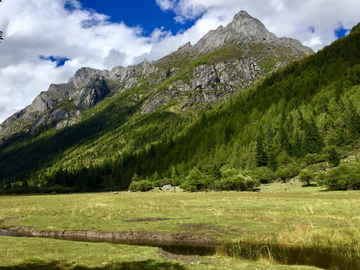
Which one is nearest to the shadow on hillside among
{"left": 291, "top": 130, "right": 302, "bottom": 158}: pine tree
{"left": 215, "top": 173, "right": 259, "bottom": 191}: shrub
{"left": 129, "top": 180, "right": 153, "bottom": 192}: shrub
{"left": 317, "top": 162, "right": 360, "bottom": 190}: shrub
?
{"left": 317, "top": 162, "right": 360, "bottom": 190}: shrub

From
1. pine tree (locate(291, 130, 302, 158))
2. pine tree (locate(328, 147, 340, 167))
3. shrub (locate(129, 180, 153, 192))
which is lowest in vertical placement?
shrub (locate(129, 180, 153, 192))

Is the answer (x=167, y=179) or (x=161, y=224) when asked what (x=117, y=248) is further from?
(x=167, y=179)

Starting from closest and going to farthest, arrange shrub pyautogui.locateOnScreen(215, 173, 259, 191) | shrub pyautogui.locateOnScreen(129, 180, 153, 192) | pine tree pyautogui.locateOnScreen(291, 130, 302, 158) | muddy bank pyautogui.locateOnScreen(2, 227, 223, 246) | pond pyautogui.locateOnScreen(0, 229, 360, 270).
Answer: pond pyautogui.locateOnScreen(0, 229, 360, 270) → muddy bank pyautogui.locateOnScreen(2, 227, 223, 246) → shrub pyautogui.locateOnScreen(215, 173, 259, 191) → pine tree pyautogui.locateOnScreen(291, 130, 302, 158) → shrub pyautogui.locateOnScreen(129, 180, 153, 192)

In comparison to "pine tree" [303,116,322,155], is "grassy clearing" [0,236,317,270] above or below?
below

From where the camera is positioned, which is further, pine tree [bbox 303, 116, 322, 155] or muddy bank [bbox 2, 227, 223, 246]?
pine tree [bbox 303, 116, 322, 155]

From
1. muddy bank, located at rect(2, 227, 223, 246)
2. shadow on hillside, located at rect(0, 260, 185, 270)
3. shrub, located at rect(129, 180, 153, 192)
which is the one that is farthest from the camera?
shrub, located at rect(129, 180, 153, 192)

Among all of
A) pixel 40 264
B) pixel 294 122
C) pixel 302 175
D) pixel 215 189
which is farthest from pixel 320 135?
pixel 40 264

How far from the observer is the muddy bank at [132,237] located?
A: 24094 mm

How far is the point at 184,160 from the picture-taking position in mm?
191875

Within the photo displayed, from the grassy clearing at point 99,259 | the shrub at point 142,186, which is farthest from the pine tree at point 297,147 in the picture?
the grassy clearing at point 99,259

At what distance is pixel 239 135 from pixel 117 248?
182402 millimetres

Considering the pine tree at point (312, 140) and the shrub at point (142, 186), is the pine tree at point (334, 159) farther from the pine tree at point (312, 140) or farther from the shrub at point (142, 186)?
the shrub at point (142, 186)

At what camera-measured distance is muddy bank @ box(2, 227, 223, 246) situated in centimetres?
2409

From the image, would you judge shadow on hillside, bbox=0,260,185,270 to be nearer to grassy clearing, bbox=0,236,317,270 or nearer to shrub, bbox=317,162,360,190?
grassy clearing, bbox=0,236,317,270
